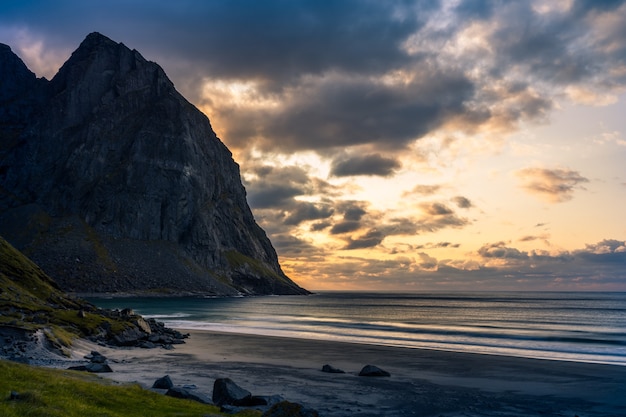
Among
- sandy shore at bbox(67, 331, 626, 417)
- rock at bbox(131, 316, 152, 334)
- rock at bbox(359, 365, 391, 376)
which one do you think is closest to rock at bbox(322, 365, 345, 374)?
sandy shore at bbox(67, 331, 626, 417)

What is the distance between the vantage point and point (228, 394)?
3058 cm

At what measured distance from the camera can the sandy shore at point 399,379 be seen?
34312 millimetres

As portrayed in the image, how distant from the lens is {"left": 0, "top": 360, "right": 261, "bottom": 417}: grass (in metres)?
20.3

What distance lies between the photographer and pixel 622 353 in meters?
63.4

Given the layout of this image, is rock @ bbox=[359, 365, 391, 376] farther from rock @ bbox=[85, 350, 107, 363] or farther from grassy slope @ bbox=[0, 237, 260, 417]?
rock @ bbox=[85, 350, 107, 363]

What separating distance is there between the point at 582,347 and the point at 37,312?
251ft

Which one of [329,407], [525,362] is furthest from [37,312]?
[525,362]

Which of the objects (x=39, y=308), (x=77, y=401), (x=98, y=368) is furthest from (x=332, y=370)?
(x=39, y=308)

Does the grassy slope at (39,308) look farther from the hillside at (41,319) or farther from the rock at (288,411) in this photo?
the rock at (288,411)

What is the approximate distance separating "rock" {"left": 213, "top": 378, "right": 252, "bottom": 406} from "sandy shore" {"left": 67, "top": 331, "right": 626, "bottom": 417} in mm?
5005

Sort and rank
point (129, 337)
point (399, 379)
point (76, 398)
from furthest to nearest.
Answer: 1. point (129, 337)
2. point (399, 379)
3. point (76, 398)

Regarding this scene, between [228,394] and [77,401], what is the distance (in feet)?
32.0

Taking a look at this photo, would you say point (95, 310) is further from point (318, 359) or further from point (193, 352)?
point (318, 359)

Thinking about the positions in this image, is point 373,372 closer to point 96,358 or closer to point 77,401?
point 96,358
